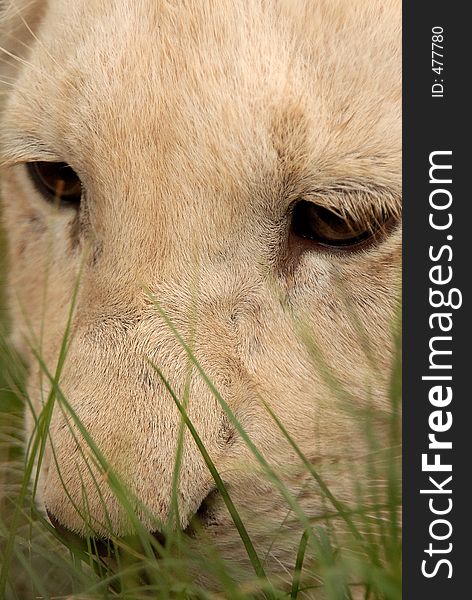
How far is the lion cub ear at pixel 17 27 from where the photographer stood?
2.95 meters

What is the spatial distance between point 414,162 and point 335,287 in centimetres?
33

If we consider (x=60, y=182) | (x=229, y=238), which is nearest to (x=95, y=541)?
(x=229, y=238)

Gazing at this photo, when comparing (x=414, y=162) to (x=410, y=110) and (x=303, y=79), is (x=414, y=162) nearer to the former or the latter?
(x=410, y=110)

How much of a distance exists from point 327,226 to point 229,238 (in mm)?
225

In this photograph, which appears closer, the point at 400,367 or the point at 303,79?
the point at 400,367

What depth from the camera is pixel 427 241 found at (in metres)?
2.16

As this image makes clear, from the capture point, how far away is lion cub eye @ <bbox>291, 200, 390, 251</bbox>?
2.26m

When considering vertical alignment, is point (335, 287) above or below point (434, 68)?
below

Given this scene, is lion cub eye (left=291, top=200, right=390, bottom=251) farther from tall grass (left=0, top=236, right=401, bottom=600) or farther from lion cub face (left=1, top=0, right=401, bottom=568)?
tall grass (left=0, top=236, right=401, bottom=600)

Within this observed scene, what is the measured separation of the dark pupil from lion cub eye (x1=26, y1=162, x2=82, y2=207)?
2.05 feet

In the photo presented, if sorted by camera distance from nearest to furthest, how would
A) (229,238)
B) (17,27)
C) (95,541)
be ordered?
(95,541) → (229,238) → (17,27)

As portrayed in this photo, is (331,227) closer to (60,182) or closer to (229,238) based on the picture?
(229,238)

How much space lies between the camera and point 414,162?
7.12ft

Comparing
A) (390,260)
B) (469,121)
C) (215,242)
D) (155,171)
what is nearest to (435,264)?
(390,260)
